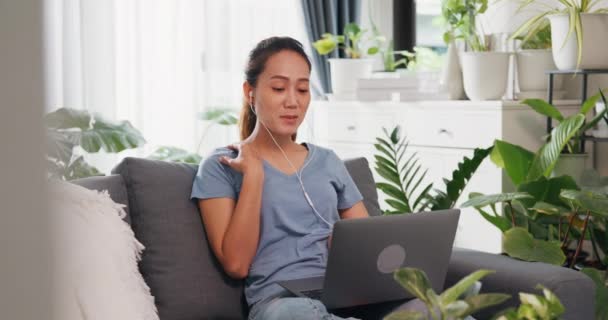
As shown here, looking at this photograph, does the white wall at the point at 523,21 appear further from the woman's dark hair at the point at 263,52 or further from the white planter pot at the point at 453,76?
the woman's dark hair at the point at 263,52

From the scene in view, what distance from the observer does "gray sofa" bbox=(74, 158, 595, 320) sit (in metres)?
1.84

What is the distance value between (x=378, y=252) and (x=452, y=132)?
2157 mm

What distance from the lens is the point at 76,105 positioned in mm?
3945

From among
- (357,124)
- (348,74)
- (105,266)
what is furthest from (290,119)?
(348,74)

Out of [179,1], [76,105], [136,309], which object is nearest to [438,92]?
[179,1]

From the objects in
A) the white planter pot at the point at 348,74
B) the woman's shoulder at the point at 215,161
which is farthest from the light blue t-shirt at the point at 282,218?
the white planter pot at the point at 348,74

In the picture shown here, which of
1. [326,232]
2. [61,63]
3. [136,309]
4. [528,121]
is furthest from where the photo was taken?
[61,63]

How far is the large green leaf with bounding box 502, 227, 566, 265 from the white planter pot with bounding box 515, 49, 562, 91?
5.09 ft

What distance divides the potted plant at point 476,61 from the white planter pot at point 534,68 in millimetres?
78

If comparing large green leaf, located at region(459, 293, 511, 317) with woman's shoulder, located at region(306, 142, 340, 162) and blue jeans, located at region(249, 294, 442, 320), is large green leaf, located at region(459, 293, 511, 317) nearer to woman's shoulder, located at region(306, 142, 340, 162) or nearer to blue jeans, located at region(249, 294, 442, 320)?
blue jeans, located at region(249, 294, 442, 320)

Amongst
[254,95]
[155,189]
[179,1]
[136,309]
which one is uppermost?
[179,1]

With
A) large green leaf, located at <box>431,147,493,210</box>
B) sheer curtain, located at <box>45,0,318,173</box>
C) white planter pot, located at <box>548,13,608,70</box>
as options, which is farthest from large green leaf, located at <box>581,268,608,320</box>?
sheer curtain, located at <box>45,0,318,173</box>

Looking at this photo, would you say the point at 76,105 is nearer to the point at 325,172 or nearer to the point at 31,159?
the point at 325,172

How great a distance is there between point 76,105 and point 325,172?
7.25 feet
